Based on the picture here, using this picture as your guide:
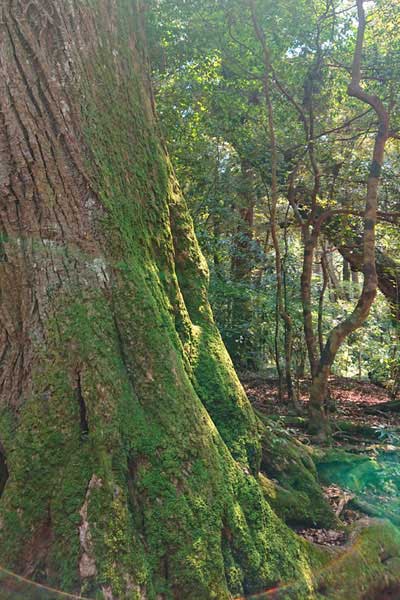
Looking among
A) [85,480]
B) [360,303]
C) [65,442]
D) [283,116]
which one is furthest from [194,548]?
[283,116]

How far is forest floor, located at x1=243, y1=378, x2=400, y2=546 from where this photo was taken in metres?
4.30

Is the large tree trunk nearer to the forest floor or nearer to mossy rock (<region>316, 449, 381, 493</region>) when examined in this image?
the forest floor

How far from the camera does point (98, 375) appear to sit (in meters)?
2.79

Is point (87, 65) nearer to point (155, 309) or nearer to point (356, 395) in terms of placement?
point (155, 309)

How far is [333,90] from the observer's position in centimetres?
812

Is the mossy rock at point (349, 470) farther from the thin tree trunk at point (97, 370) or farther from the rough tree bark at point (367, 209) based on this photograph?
the thin tree trunk at point (97, 370)

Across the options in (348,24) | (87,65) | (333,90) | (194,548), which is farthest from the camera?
(333,90)

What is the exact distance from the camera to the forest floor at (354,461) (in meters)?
4.30

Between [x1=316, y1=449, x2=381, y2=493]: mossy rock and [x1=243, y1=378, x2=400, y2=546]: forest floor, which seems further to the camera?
[x1=316, y1=449, x2=381, y2=493]: mossy rock

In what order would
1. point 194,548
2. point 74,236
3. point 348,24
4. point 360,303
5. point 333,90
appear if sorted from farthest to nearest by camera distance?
point 333,90, point 348,24, point 360,303, point 74,236, point 194,548

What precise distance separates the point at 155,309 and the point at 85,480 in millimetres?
1167

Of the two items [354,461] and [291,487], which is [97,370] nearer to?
[291,487]

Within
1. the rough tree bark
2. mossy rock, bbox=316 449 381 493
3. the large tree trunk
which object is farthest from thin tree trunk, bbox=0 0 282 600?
the rough tree bark

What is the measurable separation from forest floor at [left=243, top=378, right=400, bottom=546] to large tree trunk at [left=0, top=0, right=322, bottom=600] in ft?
4.24
